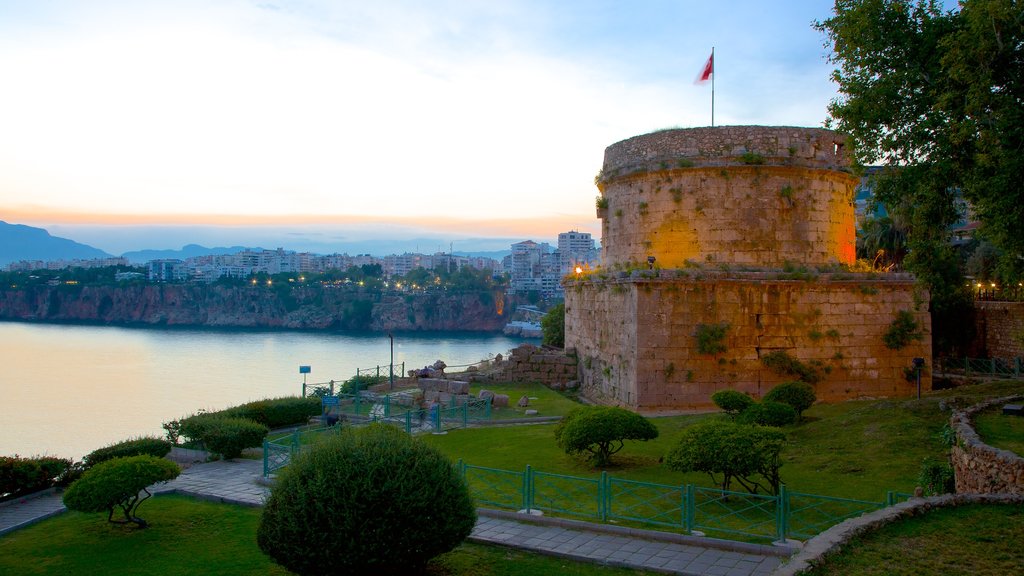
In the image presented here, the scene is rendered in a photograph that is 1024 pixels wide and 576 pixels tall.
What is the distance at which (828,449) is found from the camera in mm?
12727

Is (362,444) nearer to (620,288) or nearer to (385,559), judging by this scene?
(385,559)

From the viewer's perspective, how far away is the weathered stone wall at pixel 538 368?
24812 mm

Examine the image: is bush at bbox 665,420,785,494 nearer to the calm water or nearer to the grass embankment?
the grass embankment

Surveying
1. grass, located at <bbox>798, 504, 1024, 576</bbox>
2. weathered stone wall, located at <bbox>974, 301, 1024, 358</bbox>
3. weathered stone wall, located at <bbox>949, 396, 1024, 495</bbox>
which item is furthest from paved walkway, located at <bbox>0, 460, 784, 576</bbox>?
weathered stone wall, located at <bbox>974, 301, 1024, 358</bbox>

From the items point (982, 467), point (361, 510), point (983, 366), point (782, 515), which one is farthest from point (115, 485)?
point (983, 366)

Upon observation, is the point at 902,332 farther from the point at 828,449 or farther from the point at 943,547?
the point at 943,547

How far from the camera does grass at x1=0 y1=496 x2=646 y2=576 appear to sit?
837cm

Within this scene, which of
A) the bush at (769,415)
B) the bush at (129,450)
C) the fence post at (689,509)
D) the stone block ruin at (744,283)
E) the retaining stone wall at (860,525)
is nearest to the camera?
the retaining stone wall at (860,525)

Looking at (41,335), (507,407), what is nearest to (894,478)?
(507,407)

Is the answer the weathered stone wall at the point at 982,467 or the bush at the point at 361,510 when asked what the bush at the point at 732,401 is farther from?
the bush at the point at 361,510

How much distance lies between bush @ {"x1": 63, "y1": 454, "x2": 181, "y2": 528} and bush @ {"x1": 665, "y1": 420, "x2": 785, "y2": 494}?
773 centimetres

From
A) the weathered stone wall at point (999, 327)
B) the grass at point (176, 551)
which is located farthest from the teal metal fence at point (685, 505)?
the weathered stone wall at point (999, 327)

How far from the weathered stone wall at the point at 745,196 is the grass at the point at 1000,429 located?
8.76 meters

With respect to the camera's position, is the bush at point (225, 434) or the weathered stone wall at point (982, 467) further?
the bush at point (225, 434)
